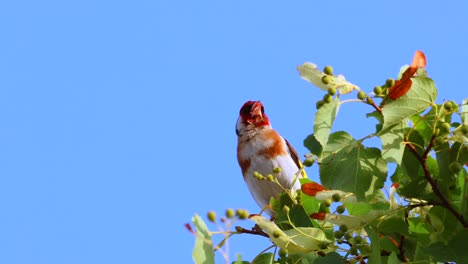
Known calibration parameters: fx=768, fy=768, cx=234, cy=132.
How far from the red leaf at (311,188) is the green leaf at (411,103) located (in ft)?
1.62

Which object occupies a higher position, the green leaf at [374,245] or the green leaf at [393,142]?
the green leaf at [393,142]

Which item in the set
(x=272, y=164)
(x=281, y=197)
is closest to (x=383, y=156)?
(x=281, y=197)

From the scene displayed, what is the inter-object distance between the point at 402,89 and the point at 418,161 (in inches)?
9.4

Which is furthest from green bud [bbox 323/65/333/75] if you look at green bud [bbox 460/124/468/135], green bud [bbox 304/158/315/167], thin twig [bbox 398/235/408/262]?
thin twig [bbox 398/235/408/262]

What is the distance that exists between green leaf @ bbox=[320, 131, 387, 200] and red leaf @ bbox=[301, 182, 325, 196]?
0.73 feet

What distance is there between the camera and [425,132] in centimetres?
245

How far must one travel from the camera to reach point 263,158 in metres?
6.16

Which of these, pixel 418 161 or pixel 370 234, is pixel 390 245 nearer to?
pixel 370 234

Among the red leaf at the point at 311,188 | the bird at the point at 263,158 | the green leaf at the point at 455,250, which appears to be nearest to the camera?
the green leaf at the point at 455,250

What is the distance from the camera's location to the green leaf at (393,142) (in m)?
2.35

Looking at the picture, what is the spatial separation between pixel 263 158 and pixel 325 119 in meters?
3.72

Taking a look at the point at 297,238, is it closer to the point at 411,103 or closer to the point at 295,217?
the point at 295,217

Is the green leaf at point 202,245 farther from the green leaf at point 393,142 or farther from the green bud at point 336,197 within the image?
the green leaf at point 393,142

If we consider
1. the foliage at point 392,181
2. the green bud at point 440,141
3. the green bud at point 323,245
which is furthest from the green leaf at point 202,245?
the green bud at point 440,141
